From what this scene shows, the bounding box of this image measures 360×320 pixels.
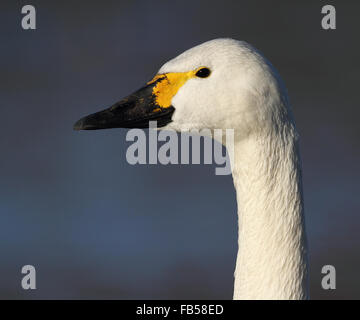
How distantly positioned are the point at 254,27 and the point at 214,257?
5079 mm

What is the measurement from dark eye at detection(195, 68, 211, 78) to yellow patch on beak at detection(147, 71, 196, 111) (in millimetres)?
57

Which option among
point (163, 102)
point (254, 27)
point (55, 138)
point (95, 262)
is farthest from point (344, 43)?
point (163, 102)

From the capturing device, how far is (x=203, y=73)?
3.62 m

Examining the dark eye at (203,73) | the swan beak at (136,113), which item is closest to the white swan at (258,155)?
the dark eye at (203,73)

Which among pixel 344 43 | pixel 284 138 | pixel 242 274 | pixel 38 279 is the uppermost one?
pixel 344 43

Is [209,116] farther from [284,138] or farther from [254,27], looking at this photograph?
[254,27]

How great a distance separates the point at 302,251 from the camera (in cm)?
356

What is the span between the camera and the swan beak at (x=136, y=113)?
149 inches

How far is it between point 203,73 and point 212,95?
123 millimetres

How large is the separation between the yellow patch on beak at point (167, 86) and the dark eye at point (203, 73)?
57 mm

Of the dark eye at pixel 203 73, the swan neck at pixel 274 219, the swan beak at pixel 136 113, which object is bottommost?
the swan neck at pixel 274 219

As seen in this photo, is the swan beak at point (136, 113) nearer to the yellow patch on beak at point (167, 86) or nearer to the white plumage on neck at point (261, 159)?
the yellow patch on beak at point (167, 86)

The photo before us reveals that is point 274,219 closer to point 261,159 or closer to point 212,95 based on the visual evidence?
point 261,159

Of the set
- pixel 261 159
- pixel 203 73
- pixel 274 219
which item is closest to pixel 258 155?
pixel 261 159
